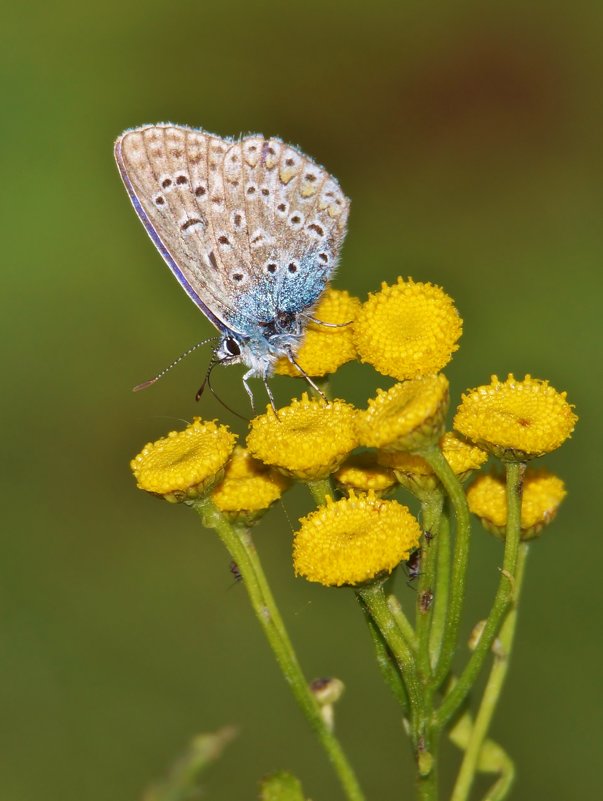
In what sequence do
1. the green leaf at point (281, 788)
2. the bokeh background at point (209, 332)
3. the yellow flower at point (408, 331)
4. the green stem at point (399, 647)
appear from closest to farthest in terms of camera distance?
the green leaf at point (281, 788) < the green stem at point (399, 647) < the yellow flower at point (408, 331) < the bokeh background at point (209, 332)

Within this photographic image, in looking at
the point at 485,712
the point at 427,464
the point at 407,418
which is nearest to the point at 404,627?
the point at 485,712

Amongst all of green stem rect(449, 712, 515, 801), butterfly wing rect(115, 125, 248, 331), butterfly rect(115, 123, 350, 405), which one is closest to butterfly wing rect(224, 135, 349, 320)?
butterfly rect(115, 123, 350, 405)

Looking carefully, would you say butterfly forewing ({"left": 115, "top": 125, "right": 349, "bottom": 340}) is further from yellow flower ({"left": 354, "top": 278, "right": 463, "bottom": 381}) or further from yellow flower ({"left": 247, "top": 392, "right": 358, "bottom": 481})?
yellow flower ({"left": 247, "top": 392, "right": 358, "bottom": 481})

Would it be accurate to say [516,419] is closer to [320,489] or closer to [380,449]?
[380,449]

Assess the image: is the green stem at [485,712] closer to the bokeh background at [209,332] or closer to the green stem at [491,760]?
the green stem at [491,760]

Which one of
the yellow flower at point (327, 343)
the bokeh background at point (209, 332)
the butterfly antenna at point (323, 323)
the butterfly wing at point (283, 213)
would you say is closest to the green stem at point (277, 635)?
the yellow flower at point (327, 343)

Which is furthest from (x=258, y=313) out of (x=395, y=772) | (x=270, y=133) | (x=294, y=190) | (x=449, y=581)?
(x=270, y=133)

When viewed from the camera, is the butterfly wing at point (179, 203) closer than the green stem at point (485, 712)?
No
